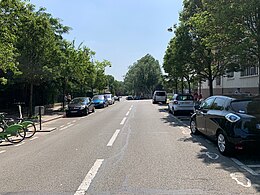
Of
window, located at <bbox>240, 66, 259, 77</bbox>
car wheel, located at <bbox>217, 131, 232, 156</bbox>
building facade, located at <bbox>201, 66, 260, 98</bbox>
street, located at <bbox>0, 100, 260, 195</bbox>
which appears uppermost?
window, located at <bbox>240, 66, 259, 77</bbox>

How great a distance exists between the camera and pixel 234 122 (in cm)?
819

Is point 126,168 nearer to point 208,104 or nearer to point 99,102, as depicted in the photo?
point 208,104

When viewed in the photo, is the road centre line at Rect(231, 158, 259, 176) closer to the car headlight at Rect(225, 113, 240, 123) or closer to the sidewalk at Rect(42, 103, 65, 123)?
the car headlight at Rect(225, 113, 240, 123)

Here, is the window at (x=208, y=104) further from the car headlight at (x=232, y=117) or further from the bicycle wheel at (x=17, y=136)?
the bicycle wheel at (x=17, y=136)

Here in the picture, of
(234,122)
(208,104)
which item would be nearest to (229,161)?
(234,122)

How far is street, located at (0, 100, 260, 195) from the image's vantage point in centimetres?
568

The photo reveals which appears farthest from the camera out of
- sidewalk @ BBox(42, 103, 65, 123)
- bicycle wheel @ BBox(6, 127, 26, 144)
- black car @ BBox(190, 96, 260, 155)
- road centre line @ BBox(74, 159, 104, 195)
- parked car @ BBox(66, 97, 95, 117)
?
parked car @ BBox(66, 97, 95, 117)

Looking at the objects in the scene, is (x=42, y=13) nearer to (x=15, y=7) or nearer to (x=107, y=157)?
(x=15, y=7)

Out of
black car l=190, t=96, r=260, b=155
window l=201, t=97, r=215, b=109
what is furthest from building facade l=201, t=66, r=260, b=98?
black car l=190, t=96, r=260, b=155

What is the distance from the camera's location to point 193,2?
26.0m

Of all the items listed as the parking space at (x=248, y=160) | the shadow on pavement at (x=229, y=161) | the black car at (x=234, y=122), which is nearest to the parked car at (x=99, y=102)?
the shadow on pavement at (x=229, y=161)

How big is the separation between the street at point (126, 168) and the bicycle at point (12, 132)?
1.37ft

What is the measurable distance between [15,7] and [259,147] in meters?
11.8

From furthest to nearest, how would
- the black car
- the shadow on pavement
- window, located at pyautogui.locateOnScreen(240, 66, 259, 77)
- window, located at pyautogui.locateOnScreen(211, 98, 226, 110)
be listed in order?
window, located at pyautogui.locateOnScreen(240, 66, 259, 77) < window, located at pyautogui.locateOnScreen(211, 98, 226, 110) < the black car < the shadow on pavement
